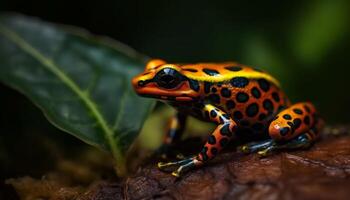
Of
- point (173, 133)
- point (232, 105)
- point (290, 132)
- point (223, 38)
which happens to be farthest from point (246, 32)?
point (290, 132)

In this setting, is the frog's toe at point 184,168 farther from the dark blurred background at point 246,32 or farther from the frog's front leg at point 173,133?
the dark blurred background at point 246,32

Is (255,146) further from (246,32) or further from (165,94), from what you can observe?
(246,32)

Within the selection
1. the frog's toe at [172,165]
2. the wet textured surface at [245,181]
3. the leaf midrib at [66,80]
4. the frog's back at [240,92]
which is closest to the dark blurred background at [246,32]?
the leaf midrib at [66,80]

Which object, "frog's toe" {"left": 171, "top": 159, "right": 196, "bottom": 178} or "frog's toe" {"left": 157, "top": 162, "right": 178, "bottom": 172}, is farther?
"frog's toe" {"left": 157, "top": 162, "right": 178, "bottom": 172}

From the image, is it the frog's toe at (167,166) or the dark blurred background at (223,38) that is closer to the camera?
the frog's toe at (167,166)

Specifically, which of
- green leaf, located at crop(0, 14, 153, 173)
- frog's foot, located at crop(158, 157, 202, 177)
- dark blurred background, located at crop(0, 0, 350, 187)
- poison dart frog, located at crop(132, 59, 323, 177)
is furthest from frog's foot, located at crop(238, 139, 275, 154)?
dark blurred background, located at crop(0, 0, 350, 187)

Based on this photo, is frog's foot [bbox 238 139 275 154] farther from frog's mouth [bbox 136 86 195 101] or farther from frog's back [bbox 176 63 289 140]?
frog's mouth [bbox 136 86 195 101]

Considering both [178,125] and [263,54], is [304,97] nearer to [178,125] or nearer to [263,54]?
[263,54]
